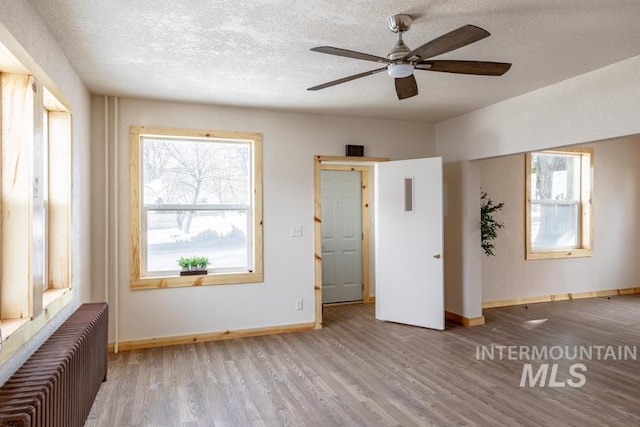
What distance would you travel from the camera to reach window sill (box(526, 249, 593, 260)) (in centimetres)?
604

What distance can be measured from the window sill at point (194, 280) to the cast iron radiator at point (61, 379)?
1.07m

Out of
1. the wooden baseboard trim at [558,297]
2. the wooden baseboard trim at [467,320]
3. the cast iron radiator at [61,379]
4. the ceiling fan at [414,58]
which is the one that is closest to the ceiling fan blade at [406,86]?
the ceiling fan at [414,58]

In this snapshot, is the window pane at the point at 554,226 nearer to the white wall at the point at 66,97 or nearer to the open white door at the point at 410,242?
the open white door at the point at 410,242

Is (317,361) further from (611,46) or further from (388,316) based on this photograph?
(611,46)

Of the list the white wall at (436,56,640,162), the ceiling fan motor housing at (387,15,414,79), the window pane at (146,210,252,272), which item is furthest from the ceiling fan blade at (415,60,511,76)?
the window pane at (146,210,252,272)

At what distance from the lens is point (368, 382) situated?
3.35 meters

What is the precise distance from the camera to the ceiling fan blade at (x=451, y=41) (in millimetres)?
1974

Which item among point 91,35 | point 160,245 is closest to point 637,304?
point 160,245

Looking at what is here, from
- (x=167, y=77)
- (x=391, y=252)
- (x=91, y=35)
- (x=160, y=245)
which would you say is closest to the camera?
(x=91, y=35)

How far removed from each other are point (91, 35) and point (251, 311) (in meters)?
3.06

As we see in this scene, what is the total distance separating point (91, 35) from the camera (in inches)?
107

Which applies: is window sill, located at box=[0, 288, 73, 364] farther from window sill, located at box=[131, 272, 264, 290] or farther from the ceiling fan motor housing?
the ceiling fan motor housing

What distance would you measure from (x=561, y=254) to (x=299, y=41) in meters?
5.33

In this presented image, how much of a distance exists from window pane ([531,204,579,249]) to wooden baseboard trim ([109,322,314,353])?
3.71m
